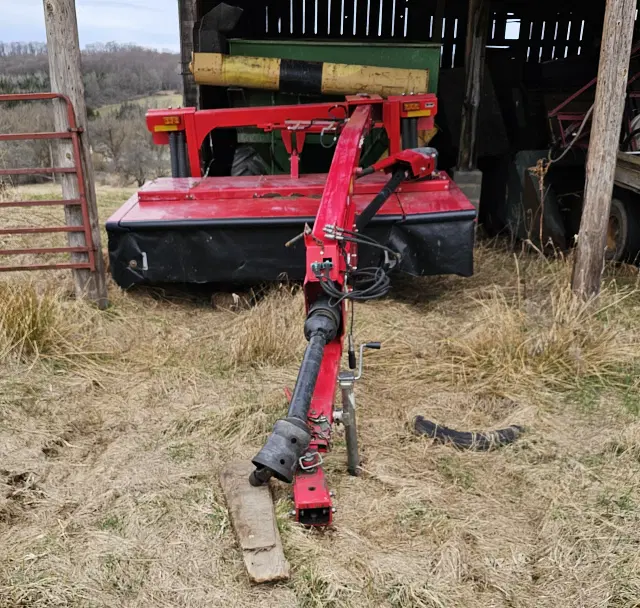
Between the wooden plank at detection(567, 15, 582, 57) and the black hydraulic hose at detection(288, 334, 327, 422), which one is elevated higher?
the wooden plank at detection(567, 15, 582, 57)

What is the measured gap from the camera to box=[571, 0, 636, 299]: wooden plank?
3.91 meters

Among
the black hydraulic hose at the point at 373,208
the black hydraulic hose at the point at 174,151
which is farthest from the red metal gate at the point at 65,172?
the black hydraulic hose at the point at 373,208

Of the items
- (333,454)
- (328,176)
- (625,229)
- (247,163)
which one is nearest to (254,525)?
(333,454)

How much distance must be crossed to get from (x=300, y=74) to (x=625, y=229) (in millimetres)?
2809

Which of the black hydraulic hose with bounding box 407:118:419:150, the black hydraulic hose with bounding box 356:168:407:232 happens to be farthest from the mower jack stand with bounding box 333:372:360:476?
the black hydraulic hose with bounding box 407:118:419:150

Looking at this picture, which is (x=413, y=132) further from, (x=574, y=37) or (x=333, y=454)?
(x=574, y=37)

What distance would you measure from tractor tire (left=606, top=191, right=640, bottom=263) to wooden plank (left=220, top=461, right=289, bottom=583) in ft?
12.3

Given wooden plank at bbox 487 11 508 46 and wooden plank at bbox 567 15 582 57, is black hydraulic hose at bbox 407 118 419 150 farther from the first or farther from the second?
wooden plank at bbox 567 15 582 57

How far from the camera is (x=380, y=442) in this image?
3133 millimetres

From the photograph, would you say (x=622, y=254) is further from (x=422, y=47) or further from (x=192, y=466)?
(x=192, y=466)

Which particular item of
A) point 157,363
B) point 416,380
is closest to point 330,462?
point 416,380

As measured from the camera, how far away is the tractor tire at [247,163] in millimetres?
5840

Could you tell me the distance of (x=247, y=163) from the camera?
5879mm

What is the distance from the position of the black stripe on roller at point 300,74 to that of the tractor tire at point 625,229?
2552 mm
